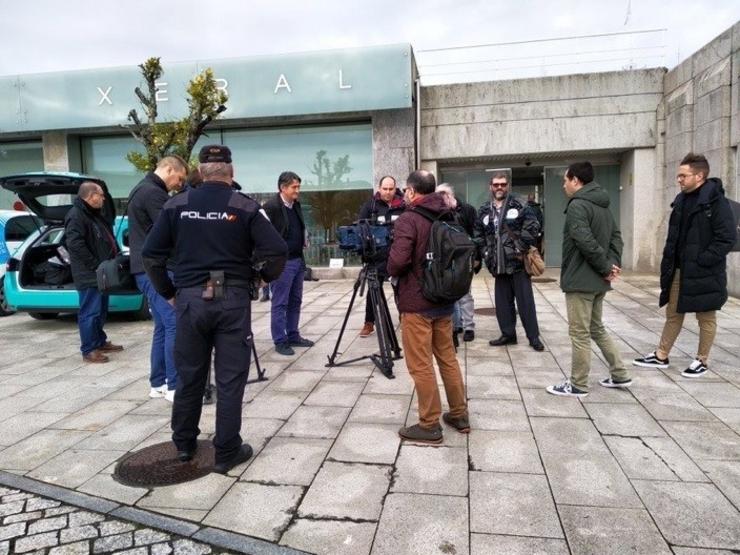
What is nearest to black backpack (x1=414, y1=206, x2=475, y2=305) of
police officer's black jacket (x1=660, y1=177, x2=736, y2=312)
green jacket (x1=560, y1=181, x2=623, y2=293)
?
green jacket (x1=560, y1=181, x2=623, y2=293)

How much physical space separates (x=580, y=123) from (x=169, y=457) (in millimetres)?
10709

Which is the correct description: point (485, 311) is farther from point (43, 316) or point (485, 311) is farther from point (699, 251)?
point (43, 316)

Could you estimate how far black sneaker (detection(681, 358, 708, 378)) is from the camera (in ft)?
15.8

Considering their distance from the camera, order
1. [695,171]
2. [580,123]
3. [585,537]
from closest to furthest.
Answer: [585,537], [695,171], [580,123]

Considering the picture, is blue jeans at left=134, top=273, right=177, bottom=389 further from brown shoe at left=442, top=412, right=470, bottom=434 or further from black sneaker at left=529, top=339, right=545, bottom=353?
black sneaker at left=529, top=339, right=545, bottom=353

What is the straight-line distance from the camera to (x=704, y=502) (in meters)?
2.81

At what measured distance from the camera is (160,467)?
3367 mm

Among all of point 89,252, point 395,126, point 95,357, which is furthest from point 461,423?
point 395,126

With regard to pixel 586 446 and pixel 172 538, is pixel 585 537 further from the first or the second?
pixel 172 538

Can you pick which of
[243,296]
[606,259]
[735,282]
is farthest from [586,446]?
[735,282]

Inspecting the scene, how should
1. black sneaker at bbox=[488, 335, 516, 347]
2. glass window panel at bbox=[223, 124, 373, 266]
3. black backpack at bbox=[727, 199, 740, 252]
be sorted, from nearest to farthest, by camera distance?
black backpack at bbox=[727, 199, 740, 252] < black sneaker at bbox=[488, 335, 516, 347] < glass window panel at bbox=[223, 124, 373, 266]

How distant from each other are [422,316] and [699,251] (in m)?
2.77

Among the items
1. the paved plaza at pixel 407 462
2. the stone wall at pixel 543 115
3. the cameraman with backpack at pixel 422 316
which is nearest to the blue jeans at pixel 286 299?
the paved plaza at pixel 407 462

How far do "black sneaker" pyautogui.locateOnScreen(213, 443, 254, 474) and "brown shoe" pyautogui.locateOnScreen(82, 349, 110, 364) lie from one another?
3.17 m
